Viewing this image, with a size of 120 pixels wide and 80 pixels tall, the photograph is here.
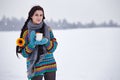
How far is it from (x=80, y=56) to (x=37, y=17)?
4.89 feet

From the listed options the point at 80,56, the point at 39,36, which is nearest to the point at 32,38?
the point at 39,36

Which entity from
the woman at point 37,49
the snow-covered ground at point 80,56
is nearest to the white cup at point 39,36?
the woman at point 37,49

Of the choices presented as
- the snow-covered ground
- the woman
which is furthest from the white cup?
the snow-covered ground

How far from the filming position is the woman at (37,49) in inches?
62.7

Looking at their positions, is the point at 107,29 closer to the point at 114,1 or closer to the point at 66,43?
the point at 114,1

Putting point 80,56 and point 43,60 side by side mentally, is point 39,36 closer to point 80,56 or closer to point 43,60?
point 43,60

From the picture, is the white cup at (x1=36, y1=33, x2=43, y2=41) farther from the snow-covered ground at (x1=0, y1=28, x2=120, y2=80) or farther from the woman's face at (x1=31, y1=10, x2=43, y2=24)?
the snow-covered ground at (x1=0, y1=28, x2=120, y2=80)

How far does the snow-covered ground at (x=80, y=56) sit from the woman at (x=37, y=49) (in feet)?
3.32

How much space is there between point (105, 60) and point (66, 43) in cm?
52

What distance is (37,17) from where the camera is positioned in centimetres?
160

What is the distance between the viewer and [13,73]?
277cm

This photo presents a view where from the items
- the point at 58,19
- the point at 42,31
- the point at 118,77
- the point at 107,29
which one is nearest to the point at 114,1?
the point at 107,29

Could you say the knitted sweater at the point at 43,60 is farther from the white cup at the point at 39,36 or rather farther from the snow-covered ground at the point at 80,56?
the snow-covered ground at the point at 80,56

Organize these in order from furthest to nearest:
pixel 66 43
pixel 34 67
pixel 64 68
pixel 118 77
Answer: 1. pixel 66 43
2. pixel 64 68
3. pixel 118 77
4. pixel 34 67
